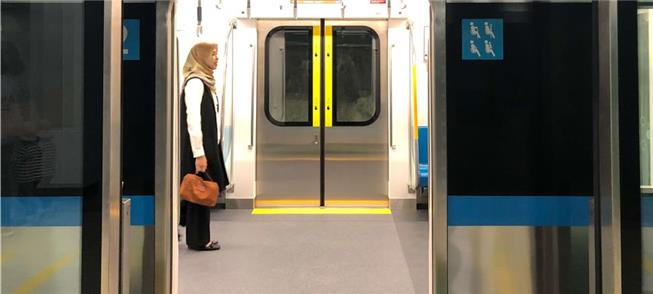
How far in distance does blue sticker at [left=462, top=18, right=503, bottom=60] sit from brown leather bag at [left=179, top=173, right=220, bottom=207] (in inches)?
125

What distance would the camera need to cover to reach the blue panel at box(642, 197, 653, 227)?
6.63ft

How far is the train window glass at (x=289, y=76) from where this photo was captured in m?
8.36

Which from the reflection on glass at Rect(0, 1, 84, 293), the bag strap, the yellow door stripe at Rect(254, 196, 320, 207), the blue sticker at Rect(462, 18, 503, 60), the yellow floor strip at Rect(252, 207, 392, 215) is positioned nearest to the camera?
the reflection on glass at Rect(0, 1, 84, 293)

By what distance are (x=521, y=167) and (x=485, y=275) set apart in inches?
18.1

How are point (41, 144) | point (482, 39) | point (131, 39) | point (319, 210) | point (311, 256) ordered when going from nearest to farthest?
point (41, 144) < point (482, 39) < point (131, 39) < point (311, 256) < point (319, 210)

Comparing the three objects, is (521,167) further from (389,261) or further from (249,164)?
(249,164)

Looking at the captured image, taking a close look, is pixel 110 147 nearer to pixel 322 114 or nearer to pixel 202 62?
pixel 202 62

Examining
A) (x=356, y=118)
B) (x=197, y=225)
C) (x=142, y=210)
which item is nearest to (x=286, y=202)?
(x=356, y=118)

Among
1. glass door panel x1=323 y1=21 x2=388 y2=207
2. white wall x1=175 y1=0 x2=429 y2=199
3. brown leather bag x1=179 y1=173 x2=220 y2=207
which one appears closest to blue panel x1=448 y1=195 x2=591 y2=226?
brown leather bag x1=179 y1=173 x2=220 y2=207

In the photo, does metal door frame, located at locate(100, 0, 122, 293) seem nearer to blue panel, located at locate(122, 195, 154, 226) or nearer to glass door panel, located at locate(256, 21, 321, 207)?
blue panel, located at locate(122, 195, 154, 226)

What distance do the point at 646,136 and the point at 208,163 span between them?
3.92 m

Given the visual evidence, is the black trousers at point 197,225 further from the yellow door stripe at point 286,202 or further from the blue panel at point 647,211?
the blue panel at point 647,211

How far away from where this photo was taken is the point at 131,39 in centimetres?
289

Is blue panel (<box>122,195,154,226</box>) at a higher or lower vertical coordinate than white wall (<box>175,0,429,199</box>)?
lower
